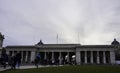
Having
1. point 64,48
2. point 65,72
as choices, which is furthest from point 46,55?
point 65,72

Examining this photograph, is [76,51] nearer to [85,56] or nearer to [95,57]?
[85,56]

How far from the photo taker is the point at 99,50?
94.6 m

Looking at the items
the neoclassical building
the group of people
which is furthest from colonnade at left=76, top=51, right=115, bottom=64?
the group of people

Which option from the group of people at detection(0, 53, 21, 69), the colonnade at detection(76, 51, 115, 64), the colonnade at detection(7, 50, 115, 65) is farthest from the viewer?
the colonnade at detection(7, 50, 115, 65)

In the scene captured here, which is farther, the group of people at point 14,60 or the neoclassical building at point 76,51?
the neoclassical building at point 76,51

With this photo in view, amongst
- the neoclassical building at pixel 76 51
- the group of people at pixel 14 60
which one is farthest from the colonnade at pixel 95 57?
the group of people at pixel 14 60

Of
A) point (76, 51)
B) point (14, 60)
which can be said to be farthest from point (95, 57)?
point (14, 60)

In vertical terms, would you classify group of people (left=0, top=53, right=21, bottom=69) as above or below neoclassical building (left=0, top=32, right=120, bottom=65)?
above

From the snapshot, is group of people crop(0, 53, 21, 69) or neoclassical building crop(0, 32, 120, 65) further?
neoclassical building crop(0, 32, 120, 65)

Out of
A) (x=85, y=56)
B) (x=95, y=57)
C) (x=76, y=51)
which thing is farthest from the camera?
(x=95, y=57)

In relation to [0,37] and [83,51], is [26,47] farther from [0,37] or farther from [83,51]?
[83,51]

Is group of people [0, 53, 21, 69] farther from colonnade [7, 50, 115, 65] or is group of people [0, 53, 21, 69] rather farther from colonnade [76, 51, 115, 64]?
colonnade [76, 51, 115, 64]

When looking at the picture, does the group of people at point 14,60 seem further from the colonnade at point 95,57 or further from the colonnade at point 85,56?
the colonnade at point 95,57

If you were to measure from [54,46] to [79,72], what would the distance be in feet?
263
